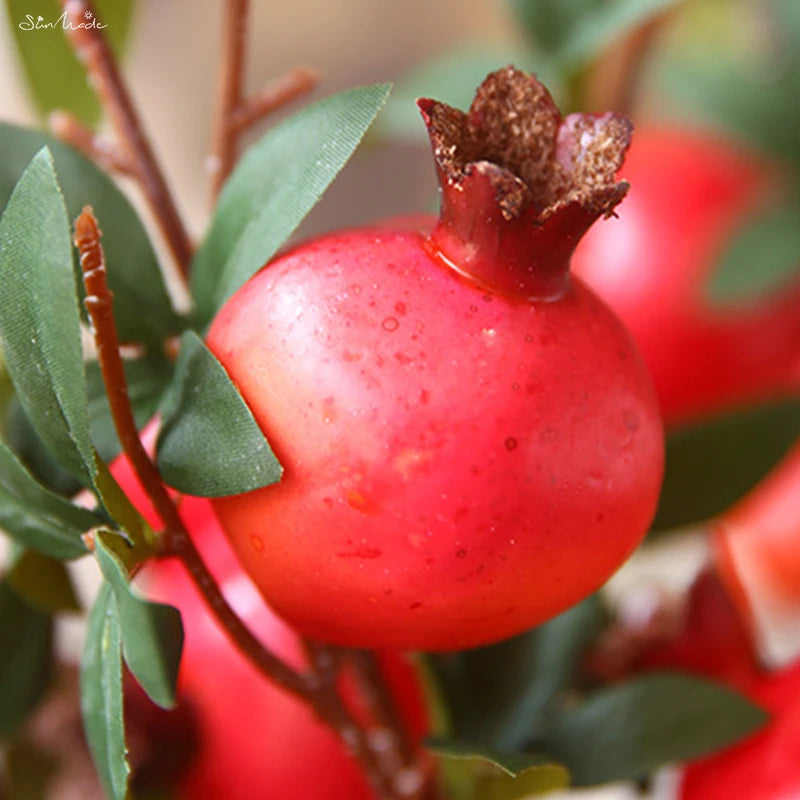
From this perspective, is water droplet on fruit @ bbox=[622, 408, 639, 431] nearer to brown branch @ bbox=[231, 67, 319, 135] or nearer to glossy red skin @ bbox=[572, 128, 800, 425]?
brown branch @ bbox=[231, 67, 319, 135]

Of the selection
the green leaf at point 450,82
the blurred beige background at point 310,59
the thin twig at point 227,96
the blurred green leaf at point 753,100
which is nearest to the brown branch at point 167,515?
the thin twig at point 227,96

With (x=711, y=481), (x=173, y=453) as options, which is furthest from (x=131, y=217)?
(x=711, y=481)

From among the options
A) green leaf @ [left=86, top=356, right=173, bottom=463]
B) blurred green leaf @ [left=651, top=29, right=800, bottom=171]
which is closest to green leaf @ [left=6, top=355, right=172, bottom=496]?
green leaf @ [left=86, top=356, right=173, bottom=463]

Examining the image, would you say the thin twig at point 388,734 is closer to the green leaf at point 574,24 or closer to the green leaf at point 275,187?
the green leaf at point 275,187

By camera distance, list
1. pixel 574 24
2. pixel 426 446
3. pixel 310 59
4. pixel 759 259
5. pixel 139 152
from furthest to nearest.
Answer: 1. pixel 310 59
2. pixel 759 259
3. pixel 574 24
4. pixel 139 152
5. pixel 426 446

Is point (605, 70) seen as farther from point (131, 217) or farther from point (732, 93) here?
point (131, 217)

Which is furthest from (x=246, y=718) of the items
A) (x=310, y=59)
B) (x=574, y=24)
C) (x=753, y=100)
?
(x=310, y=59)

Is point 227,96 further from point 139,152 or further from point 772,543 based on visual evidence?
point 772,543
